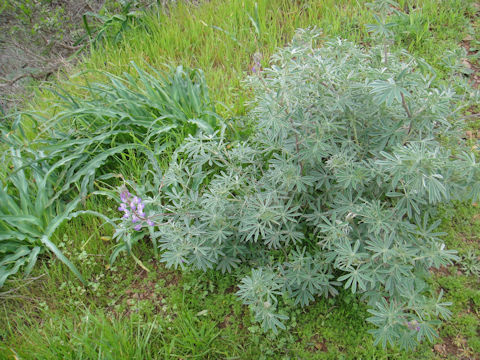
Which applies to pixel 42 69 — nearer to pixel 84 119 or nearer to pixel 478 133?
pixel 84 119

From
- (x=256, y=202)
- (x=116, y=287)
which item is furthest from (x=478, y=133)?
(x=116, y=287)

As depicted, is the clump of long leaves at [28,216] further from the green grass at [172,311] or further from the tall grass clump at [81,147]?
the green grass at [172,311]

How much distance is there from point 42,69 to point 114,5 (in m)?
1.23

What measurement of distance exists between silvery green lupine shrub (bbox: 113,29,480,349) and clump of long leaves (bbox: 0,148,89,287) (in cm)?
104

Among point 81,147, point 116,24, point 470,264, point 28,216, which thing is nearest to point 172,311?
point 28,216

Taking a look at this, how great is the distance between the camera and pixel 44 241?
2.75m

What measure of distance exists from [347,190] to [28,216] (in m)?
2.20

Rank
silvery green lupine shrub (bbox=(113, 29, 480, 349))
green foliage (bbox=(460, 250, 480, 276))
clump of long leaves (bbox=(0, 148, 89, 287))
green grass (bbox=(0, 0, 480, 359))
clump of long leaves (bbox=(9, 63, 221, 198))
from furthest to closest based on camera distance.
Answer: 1. clump of long leaves (bbox=(9, 63, 221, 198))
2. clump of long leaves (bbox=(0, 148, 89, 287))
3. green foliage (bbox=(460, 250, 480, 276))
4. green grass (bbox=(0, 0, 480, 359))
5. silvery green lupine shrub (bbox=(113, 29, 480, 349))

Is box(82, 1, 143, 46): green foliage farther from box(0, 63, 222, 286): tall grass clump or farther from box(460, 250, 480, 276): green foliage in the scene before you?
box(460, 250, 480, 276): green foliage

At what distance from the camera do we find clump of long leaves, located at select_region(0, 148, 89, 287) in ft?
9.07

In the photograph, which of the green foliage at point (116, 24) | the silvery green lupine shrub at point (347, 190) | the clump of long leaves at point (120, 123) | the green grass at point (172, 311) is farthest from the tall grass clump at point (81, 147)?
the green foliage at point (116, 24)

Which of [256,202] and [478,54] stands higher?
[256,202]

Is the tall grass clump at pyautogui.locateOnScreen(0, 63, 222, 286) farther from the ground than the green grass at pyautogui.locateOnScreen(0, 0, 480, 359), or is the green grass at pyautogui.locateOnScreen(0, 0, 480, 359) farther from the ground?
the tall grass clump at pyautogui.locateOnScreen(0, 63, 222, 286)

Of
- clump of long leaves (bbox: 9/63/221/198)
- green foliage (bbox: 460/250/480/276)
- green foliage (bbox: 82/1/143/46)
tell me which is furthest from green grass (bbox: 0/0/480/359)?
green foliage (bbox: 82/1/143/46)
